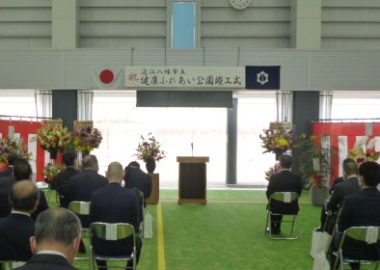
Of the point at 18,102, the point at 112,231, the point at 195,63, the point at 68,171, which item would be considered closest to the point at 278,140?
the point at 68,171

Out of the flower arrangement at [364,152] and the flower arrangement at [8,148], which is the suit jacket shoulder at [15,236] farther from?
the flower arrangement at [364,152]

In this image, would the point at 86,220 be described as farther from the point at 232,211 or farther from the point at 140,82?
the point at 140,82

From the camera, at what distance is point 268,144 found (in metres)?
9.49

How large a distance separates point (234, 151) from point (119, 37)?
14.6ft

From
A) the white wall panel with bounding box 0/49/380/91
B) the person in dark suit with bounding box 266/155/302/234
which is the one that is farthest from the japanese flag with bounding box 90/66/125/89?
the person in dark suit with bounding box 266/155/302/234

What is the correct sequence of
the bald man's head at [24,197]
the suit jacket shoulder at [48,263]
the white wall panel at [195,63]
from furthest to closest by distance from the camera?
the white wall panel at [195,63]
the bald man's head at [24,197]
the suit jacket shoulder at [48,263]

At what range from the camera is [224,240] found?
7.35m

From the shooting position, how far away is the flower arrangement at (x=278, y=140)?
933 centimetres

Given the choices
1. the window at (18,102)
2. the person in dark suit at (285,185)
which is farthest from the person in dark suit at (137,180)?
the window at (18,102)

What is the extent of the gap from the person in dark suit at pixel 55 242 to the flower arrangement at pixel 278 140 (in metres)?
7.65

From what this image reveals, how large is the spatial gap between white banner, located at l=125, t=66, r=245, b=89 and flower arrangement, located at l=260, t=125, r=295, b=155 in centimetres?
318

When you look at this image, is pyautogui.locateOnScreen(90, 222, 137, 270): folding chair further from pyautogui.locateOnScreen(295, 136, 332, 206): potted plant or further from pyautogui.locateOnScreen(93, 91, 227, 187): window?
pyautogui.locateOnScreen(93, 91, 227, 187): window

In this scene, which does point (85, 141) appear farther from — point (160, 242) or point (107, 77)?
point (160, 242)

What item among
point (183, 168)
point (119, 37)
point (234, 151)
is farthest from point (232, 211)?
point (119, 37)
